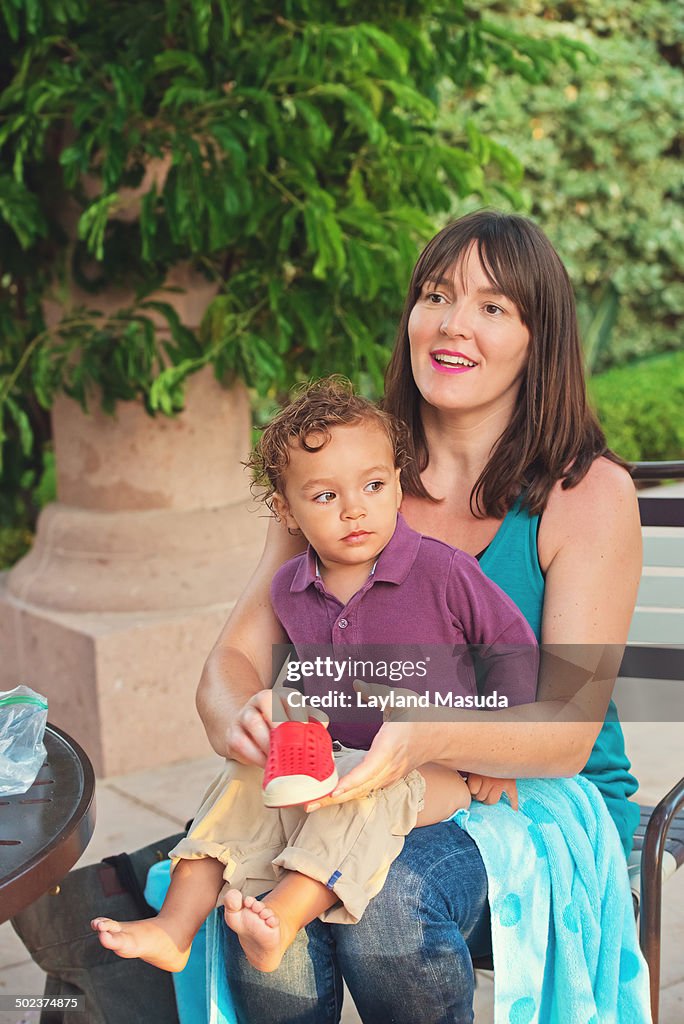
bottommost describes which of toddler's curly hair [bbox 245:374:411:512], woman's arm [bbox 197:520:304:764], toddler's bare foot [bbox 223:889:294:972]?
Result: toddler's bare foot [bbox 223:889:294:972]

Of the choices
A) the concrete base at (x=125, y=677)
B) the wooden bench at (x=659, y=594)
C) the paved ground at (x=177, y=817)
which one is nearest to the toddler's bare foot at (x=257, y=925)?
the wooden bench at (x=659, y=594)

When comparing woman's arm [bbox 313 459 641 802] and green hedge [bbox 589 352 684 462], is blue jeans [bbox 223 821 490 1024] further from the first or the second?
green hedge [bbox 589 352 684 462]

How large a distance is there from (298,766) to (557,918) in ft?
1.62

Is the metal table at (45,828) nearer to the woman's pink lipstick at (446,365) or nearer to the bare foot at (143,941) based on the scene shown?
the bare foot at (143,941)

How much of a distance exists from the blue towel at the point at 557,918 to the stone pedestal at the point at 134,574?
2.15m

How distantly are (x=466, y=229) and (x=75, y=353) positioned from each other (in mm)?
2183

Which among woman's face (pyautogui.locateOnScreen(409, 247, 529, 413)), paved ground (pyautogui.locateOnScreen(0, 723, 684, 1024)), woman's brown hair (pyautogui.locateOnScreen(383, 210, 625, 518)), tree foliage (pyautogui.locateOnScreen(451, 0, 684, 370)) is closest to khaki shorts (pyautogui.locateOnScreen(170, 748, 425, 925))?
woman's brown hair (pyautogui.locateOnScreen(383, 210, 625, 518))

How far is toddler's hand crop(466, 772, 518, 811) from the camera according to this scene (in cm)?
189

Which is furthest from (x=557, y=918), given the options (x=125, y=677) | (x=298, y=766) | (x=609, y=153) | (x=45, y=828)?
(x=609, y=153)

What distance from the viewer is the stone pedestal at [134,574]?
12.7 ft

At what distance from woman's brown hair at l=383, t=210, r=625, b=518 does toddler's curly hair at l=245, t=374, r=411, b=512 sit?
0.64 ft

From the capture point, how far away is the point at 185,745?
13.1 ft

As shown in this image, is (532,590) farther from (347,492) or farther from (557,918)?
(557,918)

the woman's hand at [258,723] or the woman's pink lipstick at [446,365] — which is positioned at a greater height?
the woman's pink lipstick at [446,365]
